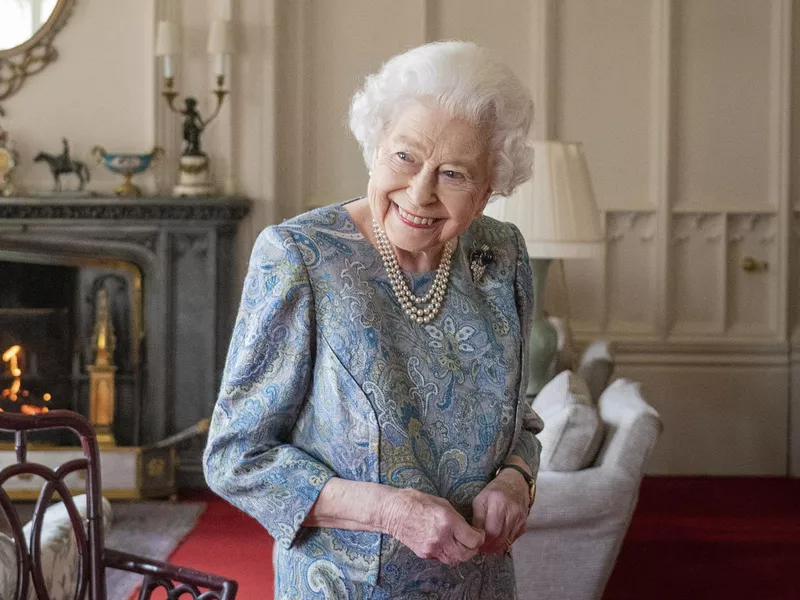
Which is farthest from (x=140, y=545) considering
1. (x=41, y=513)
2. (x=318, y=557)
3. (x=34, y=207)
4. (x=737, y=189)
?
(x=737, y=189)

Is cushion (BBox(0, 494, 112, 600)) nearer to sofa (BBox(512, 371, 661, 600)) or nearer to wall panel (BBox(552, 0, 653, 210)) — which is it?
sofa (BBox(512, 371, 661, 600))

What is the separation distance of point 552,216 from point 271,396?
2571mm

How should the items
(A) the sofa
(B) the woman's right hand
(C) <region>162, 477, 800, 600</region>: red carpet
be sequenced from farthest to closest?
1. (C) <region>162, 477, 800, 600</region>: red carpet
2. (A) the sofa
3. (B) the woman's right hand

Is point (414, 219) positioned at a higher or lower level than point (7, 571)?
higher

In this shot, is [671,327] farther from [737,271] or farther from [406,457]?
[406,457]

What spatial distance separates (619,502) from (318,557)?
5.09ft

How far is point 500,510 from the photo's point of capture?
1.43 metres

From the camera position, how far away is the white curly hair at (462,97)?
1.46 m

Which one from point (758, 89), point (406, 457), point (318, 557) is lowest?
point (318, 557)

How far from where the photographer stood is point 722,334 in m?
5.47

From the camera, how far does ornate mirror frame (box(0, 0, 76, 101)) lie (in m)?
5.05

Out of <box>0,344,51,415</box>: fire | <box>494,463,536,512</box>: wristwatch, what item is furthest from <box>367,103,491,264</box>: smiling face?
<box>0,344,51,415</box>: fire

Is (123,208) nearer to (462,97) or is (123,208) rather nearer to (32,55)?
(32,55)

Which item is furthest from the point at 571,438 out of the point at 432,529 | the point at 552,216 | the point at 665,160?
the point at 665,160
